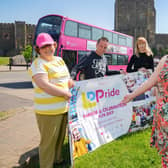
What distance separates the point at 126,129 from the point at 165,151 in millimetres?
1873

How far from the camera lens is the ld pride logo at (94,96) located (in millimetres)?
3057

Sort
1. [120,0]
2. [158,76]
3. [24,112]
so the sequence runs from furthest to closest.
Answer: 1. [120,0]
2. [24,112]
3. [158,76]

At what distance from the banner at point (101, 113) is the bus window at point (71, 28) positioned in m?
7.17

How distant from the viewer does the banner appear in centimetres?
287

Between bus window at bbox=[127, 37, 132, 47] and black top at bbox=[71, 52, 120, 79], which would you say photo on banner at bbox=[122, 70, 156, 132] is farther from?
bus window at bbox=[127, 37, 132, 47]

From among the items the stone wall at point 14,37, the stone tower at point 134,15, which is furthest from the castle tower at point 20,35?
the stone tower at point 134,15

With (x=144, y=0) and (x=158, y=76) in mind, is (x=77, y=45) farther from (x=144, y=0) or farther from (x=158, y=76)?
(x=144, y=0)

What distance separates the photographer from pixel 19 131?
3.98 metres

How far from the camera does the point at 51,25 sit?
10875mm

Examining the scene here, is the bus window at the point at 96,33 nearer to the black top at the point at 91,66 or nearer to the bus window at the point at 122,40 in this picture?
the bus window at the point at 122,40

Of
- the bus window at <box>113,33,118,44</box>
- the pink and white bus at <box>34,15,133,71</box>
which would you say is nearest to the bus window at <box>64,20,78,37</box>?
the pink and white bus at <box>34,15,133,71</box>

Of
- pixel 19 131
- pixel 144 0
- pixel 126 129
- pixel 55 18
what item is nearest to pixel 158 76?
pixel 126 129

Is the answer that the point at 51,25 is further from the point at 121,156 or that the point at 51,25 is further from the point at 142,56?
the point at 121,156

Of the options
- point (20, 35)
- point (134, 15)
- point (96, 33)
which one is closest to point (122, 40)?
point (96, 33)
